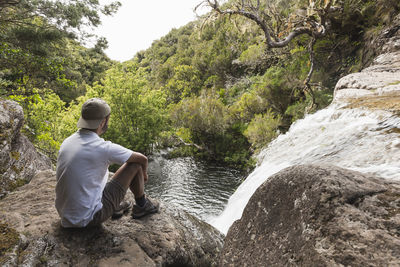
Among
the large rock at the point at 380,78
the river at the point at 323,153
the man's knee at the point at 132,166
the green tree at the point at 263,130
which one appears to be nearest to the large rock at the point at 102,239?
the man's knee at the point at 132,166

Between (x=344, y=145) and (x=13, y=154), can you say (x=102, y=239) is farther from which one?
(x=344, y=145)

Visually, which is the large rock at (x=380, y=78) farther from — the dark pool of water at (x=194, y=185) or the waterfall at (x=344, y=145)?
the dark pool of water at (x=194, y=185)

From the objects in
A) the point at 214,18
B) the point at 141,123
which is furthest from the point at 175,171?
the point at 214,18

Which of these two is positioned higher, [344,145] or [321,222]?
[321,222]

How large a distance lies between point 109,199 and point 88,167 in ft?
1.99

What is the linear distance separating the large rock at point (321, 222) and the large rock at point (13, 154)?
169 inches

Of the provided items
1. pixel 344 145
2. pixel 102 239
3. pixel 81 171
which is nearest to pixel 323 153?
pixel 344 145

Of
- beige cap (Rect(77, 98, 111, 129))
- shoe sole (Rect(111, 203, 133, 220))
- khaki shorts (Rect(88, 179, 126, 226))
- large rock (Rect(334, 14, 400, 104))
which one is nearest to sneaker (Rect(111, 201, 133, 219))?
shoe sole (Rect(111, 203, 133, 220))

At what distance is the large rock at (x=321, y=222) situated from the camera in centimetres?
155

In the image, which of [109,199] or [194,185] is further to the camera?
[194,185]

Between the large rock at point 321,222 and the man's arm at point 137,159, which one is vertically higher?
the man's arm at point 137,159

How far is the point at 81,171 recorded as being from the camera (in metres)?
2.53

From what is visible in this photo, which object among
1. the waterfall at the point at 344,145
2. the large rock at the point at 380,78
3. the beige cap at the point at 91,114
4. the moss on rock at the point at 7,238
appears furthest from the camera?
the large rock at the point at 380,78

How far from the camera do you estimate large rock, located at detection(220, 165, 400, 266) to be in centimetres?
155
